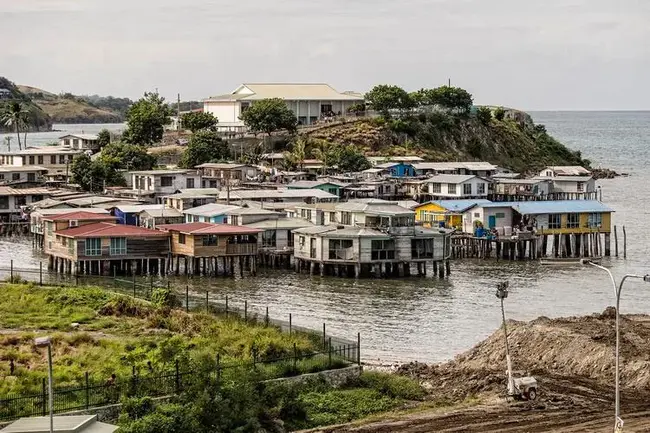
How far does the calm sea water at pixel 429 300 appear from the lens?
182ft

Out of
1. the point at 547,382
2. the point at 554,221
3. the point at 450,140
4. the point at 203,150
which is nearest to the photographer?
the point at 547,382

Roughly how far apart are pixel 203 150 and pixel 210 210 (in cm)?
4064

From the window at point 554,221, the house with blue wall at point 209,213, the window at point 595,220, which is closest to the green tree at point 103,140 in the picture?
the house with blue wall at point 209,213

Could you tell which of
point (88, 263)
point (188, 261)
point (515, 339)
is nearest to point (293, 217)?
point (188, 261)

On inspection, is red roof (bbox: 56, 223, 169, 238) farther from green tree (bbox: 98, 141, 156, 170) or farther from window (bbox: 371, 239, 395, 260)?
green tree (bbox: 98, 141, 156, 170)

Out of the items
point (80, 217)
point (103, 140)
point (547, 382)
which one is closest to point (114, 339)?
point (547, 382)

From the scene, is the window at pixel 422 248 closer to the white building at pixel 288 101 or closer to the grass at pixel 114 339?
the grass at pixel 114 339

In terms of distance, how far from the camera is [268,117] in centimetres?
13500

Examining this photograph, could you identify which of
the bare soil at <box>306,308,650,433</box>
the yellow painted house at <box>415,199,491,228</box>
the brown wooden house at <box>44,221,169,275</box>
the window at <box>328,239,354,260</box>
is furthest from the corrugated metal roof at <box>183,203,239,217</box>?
the bare soil at <box>306,308,650,433</box>

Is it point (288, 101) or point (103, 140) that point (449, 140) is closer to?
point (288, 101)

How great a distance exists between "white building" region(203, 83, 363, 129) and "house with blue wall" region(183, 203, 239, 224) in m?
59.7

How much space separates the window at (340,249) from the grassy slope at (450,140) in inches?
2617

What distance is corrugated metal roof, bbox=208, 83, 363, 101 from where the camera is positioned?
499ft

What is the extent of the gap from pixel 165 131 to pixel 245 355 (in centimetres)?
11320
